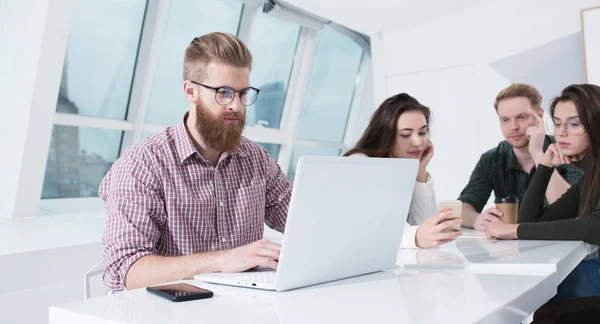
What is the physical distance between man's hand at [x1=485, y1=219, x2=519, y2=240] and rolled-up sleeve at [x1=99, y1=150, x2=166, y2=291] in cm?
110

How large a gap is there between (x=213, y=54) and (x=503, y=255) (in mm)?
1043

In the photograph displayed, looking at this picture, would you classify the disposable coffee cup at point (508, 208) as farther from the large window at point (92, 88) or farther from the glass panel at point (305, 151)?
the glass panel at point (305, 151)

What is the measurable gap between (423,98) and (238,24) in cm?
177

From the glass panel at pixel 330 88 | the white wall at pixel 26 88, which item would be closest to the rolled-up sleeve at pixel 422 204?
the white wall at pixel 26 88

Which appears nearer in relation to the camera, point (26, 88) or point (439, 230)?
point (439, 230)

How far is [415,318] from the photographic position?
85cm

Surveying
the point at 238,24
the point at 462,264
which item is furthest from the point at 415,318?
the point at 238,24

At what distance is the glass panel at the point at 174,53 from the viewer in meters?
4.16

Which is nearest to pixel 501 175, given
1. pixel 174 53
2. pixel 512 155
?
pixel 512 155

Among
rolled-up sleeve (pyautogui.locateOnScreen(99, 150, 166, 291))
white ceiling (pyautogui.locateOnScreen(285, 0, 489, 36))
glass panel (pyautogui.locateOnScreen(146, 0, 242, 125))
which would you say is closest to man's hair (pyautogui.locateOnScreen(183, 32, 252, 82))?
rolled-up sleeve (pyautogui.locateOnScreen(99, 150, 166, 291))

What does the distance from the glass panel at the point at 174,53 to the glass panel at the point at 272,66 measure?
0.71 meters

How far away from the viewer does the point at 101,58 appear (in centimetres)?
376

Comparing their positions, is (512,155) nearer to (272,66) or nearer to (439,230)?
(439,230)

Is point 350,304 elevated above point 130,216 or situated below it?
below
